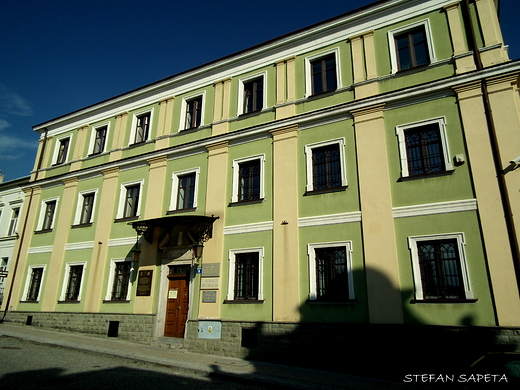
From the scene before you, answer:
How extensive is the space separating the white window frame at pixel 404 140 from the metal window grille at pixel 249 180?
5205 millimetres

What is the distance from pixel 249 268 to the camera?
13125 millimetres

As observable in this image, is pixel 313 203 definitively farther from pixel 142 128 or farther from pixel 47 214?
pixel 47 214

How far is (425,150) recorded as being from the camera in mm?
11453

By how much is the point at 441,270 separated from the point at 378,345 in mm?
2725

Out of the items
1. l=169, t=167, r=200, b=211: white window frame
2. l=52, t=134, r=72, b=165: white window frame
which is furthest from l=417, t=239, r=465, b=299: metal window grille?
l=52, t=134, r=72, b=165: white window frame

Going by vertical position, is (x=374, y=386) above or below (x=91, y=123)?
below

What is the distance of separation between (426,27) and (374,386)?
1133 cm

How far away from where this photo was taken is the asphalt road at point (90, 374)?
796 cm

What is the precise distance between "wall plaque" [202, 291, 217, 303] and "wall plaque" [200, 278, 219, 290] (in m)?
0.18

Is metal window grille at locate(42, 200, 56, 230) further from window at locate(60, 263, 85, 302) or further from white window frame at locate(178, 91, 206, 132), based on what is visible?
white window frame at locate(178, 91, 206, 132)

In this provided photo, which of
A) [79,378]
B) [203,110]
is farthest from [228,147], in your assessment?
[79,378]

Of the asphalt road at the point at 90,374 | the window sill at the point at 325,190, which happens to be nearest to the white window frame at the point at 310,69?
the window sill at the point at 325,190

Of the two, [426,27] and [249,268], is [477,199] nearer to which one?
[426,27]

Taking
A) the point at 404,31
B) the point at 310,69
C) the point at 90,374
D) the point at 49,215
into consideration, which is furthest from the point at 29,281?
the point at 404,31
